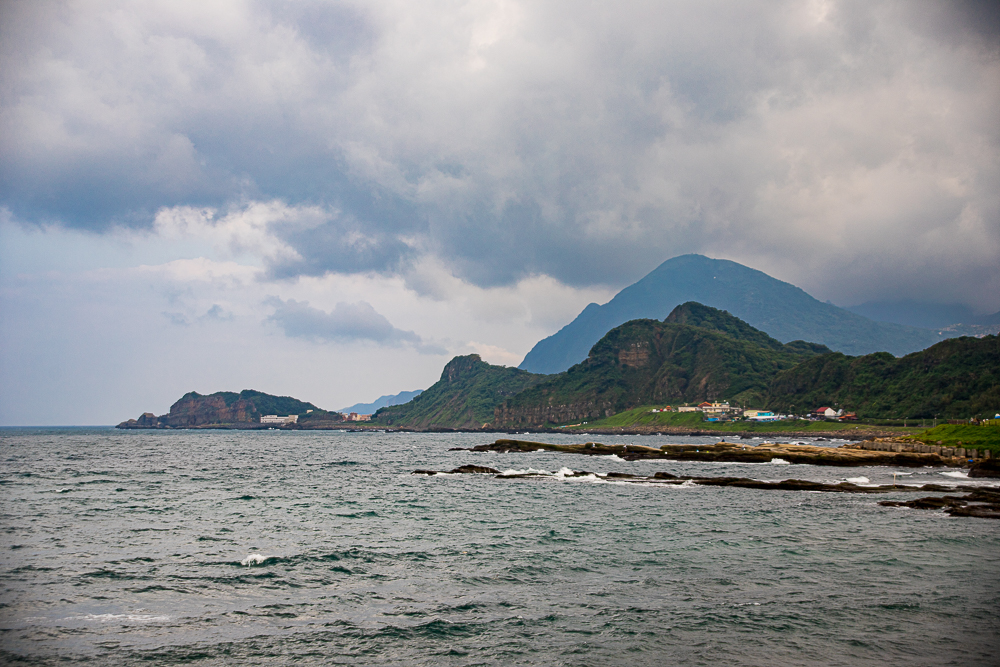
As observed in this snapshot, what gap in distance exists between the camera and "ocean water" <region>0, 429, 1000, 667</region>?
1784 cm

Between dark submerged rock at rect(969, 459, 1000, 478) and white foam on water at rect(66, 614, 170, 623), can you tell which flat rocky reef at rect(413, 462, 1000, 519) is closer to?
dark submerged rock at rect(969, 459, 1000, 478)

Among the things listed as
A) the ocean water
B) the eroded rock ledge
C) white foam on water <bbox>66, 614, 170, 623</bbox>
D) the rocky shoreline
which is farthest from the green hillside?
white foam on water <bbox>66, 614, 170, 623</bbox>

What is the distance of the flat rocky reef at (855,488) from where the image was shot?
43.7 m

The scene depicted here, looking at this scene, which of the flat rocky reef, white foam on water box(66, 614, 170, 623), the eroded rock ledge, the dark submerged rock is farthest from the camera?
the eroded rock ledge

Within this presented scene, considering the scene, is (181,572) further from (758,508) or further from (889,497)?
(889,497)

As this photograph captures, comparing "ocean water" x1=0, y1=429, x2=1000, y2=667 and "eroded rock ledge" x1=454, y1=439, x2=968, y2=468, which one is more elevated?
"ocean water" x1=0, y1=429, x2=1000, y2=667

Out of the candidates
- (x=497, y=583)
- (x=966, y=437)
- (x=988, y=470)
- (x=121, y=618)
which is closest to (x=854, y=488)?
(x=988, y=470)

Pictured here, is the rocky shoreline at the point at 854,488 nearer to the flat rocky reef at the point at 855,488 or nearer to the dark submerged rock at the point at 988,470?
the flat rocky reef at the point at 855,488

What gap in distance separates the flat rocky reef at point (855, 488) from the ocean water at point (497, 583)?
2934 mm

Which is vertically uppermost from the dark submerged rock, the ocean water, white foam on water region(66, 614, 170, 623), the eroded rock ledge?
white foam on water region(66, 614, 170, 623)

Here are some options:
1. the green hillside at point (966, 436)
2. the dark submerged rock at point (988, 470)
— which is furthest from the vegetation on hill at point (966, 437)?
the dark submerged rock at point (988, 470)

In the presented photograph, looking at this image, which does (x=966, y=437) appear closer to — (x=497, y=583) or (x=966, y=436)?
(x=966, y=436)

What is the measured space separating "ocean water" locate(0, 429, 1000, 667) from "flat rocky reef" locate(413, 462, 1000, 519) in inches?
116

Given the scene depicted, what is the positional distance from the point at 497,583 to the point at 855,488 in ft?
153
